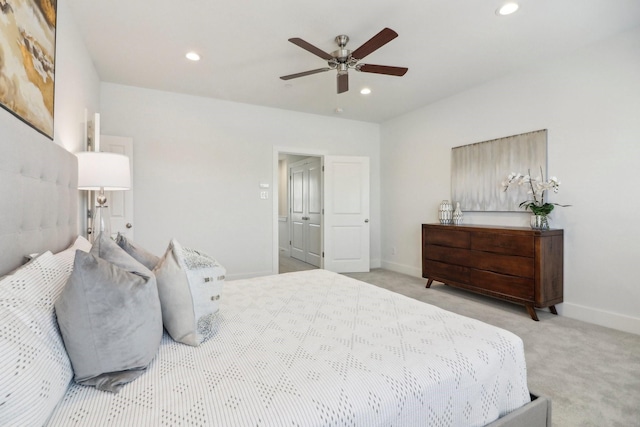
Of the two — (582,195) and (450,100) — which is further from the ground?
(450,100)

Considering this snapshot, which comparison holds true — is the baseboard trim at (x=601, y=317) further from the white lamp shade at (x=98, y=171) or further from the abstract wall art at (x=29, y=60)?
the abstract wall art at (x=29, y=60)

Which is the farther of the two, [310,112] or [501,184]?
[310,112]

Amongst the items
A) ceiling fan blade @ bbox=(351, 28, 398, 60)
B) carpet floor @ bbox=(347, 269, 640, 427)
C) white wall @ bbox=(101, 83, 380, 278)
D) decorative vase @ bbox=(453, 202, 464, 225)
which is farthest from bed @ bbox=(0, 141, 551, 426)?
Answer: decorative vase @ bbox=(453, 202, 464, 225)

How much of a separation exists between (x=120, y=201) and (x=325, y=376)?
3.61 metres

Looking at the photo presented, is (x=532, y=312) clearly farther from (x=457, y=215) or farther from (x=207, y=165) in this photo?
(x=207, y=165)

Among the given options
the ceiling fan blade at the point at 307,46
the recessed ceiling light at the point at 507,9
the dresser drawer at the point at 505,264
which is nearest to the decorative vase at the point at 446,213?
the dresser drawer at the point at 505,264

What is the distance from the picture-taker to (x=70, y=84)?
229 cm

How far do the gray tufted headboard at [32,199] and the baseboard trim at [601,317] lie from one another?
4.14 meters

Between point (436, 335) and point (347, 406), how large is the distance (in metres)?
0.58

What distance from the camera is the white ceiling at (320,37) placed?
90.4 inches

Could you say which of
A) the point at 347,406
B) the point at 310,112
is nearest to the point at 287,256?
the point at 310,112

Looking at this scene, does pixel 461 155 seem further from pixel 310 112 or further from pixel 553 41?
Result: pixel 310 112

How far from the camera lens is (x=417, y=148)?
15.5 feet

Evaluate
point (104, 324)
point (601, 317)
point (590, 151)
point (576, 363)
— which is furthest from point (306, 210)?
point (104, 324)
